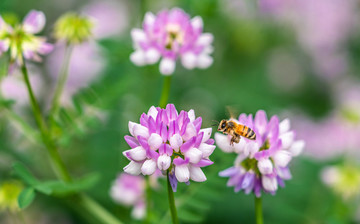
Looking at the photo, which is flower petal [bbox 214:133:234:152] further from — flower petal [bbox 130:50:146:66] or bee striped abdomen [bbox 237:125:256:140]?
flower petal [bbox 130:50:146:66]

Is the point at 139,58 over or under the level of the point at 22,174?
over

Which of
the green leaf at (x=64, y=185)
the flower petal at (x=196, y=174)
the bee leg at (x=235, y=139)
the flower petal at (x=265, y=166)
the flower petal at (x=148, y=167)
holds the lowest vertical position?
the green leaf at (x=64, y=185)

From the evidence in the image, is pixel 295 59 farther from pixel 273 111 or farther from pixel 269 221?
pixel 269 221

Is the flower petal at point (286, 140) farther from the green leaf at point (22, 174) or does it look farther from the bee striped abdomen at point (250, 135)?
the green leaf at point (22, 174)

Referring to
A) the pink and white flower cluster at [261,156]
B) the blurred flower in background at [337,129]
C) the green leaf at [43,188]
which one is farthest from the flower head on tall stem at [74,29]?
the blurred flower in background at [337,129]

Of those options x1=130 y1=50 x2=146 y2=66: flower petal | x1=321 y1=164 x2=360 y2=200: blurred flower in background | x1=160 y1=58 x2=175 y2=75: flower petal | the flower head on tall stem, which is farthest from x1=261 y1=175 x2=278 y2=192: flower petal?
x1=321 y1=164 x2=360 y2=200: blurred flower in background

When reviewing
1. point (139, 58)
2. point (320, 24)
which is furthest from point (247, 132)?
point (320, 24)

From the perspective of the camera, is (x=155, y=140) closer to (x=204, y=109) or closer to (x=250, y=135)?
(x=250, y=135)
